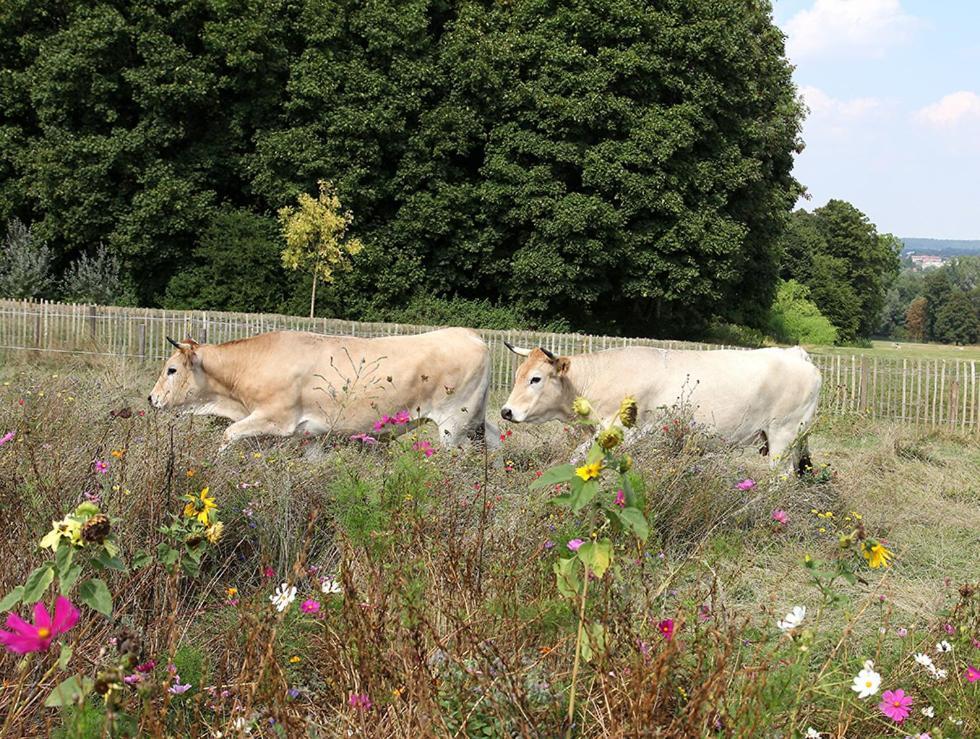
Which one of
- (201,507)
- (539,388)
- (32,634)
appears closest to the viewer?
(32,634)

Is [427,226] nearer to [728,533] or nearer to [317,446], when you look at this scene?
[317,446]

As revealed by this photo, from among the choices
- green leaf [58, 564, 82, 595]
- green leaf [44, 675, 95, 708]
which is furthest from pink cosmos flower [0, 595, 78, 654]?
green leaf [58, 564, 82, 595]

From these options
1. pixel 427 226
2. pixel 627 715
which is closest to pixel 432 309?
pixel 427 226

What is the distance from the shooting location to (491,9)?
106 ft

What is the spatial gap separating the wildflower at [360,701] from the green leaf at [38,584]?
86 cm

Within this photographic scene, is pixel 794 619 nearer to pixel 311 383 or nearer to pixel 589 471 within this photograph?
pixel 589 471

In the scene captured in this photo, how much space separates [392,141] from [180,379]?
22722 mm

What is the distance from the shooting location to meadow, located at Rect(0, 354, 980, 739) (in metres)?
2.74

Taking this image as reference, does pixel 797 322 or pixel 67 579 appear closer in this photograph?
pixel 67 579

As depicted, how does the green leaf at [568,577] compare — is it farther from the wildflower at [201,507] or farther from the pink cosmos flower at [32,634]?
the pink cosmos flower at [32,634]

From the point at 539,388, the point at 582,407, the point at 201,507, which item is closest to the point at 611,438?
the point at 582,407

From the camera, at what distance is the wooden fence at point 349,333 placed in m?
16.7

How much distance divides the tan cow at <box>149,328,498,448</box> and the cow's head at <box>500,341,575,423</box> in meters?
0.36

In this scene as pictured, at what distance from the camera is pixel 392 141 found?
30406 millimetres
